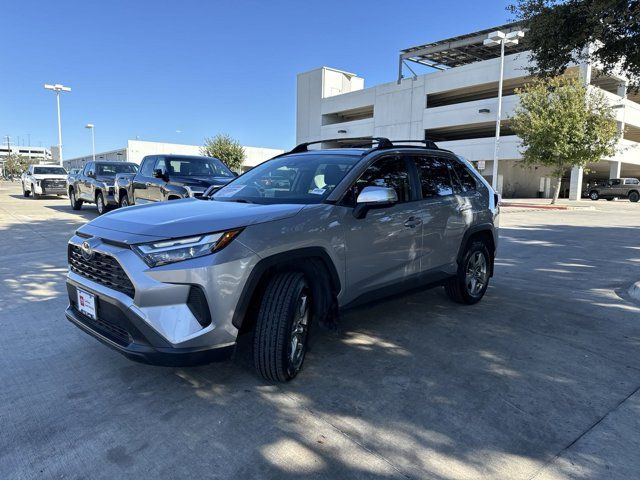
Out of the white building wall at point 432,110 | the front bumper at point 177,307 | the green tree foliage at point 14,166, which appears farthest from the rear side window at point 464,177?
the green tree foliage at point 14,166

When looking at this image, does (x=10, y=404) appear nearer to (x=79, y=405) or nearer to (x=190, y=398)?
(x=79, y=405)

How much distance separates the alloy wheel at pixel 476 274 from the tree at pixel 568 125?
73.1ft

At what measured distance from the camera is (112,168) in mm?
15531

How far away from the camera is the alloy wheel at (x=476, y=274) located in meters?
5.19

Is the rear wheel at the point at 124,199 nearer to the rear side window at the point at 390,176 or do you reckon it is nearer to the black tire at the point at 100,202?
the black tire at the point at 100,202

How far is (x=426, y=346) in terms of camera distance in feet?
13.3

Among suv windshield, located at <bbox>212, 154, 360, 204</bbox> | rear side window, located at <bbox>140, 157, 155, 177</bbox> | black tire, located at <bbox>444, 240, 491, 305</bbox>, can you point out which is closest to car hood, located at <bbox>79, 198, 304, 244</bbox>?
suv windshield, located at <bbox>212, 154, 360, 204</bbox>

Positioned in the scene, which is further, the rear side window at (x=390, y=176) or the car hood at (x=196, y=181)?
the car hood at (x=196, y=181)

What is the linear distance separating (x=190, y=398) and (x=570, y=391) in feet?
8.81

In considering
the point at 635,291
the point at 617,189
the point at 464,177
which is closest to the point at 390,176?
the point at 464,177

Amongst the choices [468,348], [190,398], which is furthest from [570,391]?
[190,398]

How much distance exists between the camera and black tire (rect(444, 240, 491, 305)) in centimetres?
500

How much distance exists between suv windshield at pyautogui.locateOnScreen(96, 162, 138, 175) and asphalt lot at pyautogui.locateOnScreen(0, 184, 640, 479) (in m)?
11.2

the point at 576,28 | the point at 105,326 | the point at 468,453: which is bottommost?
the point at 468,453
